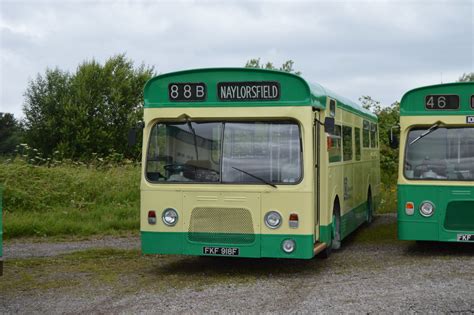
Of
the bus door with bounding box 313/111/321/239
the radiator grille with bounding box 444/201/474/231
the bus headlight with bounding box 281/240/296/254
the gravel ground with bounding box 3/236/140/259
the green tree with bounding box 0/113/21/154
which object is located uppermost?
the green tree with bounding box 0/113/21/154

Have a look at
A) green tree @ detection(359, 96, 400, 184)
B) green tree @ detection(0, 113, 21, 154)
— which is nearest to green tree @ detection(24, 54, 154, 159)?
green tree @ detection(0, 113, 21, 154)

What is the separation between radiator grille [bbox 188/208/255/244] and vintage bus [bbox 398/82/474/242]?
338cm

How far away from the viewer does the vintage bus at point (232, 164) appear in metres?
10.9

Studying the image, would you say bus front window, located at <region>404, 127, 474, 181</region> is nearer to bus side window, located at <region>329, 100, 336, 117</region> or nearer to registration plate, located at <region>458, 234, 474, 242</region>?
registration plate, located at <region>458, 234, 474, 242</region>

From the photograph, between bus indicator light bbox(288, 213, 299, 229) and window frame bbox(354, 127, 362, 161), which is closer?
bus indicator light bbox(288, 213, 299, 229)

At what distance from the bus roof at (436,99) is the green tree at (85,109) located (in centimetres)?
3699

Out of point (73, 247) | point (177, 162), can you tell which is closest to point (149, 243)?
point (177, 162)

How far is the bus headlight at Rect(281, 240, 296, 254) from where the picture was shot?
1082 centimetres

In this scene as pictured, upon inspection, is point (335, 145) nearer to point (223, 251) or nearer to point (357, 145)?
point (357, 145)

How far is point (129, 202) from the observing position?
20.3 meters

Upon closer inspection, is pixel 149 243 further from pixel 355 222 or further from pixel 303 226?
pixel 355 222

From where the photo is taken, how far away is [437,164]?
12992mm

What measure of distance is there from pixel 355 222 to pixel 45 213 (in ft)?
24.7

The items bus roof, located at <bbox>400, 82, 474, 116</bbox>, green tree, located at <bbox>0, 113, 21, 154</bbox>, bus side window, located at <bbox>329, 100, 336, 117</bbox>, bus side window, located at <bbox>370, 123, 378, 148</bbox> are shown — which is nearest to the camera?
bus side window, located at <bbox>329, 100, 336, 117</bbox>
